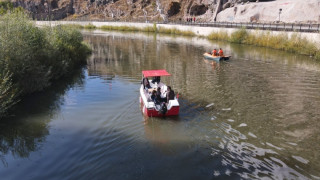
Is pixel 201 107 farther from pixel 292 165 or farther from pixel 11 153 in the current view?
pixel 11 153

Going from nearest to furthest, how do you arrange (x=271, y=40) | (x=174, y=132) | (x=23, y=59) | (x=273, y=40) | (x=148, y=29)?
1. (x=174, y=132)
2. (x=23, y=59)
3. (x=273, y=40)
4. (x=271, y=40)
5. (x=148, y=29)

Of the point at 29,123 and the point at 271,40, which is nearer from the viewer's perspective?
the point at 29,123

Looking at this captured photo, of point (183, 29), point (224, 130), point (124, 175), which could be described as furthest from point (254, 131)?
point (183, 29)

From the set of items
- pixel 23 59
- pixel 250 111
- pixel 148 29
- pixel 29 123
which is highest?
pixel 148 29

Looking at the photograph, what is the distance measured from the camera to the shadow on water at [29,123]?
11792mm

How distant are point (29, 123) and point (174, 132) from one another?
7464 millimetres

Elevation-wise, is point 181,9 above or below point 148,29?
above

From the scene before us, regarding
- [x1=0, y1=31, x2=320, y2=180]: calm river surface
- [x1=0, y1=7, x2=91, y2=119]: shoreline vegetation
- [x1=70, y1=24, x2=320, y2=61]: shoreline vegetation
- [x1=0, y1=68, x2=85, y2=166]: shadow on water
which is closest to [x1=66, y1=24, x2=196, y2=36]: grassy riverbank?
[x1=70, y1=24, x2=320, y2=61]: shoreline vegetation

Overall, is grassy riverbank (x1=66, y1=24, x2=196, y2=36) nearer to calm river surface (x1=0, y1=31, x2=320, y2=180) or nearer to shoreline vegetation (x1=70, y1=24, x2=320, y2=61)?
shoreline vegetation (x1=70, y1=24, x2=320, y2=61)

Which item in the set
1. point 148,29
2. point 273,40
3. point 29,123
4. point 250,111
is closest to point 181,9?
point 148,29

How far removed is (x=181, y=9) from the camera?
95562 millimetres

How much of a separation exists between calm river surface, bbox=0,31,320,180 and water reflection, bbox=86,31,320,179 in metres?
0.05

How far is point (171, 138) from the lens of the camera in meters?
12.0

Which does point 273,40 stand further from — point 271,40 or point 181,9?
point 181,9
